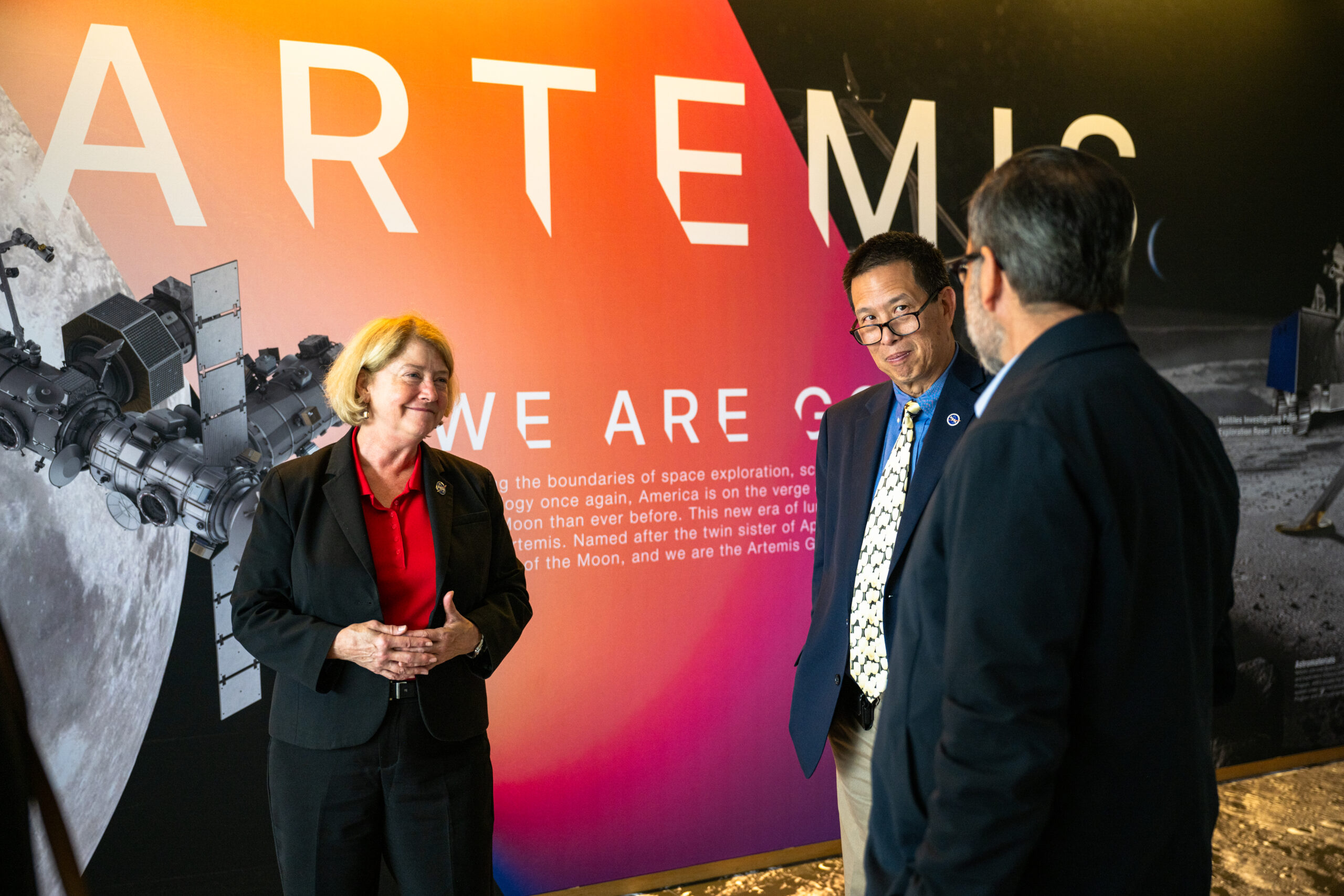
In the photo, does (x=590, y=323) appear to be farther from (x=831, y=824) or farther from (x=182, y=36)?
(x=831, y=824)

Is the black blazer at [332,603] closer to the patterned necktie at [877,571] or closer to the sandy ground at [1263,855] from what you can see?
the patterned necktie at [877,571]

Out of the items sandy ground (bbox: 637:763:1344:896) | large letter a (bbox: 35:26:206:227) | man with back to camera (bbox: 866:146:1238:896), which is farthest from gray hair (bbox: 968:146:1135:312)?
sandy ground (bbox: 637:763:1344:896)

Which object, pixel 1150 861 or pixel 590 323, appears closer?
pixel 1150 861

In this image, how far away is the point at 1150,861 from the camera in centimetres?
97

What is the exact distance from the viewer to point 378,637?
168 centimetres

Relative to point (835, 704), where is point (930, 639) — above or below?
above

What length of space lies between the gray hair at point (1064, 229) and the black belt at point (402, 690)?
1390 mm

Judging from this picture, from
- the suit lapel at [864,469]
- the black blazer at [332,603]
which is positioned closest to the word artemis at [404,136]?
the black blazer at [332,603]

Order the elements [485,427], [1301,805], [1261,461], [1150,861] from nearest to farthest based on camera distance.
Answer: [1150,861] < [485,427] < [1301,805] < [1261,461]

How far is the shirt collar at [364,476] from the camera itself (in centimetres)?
185

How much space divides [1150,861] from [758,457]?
6.94ft

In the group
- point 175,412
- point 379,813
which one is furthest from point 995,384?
point 175,412

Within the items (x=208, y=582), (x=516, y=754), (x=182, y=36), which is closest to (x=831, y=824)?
(x=516, y=754)

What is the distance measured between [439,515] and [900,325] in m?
1.09
